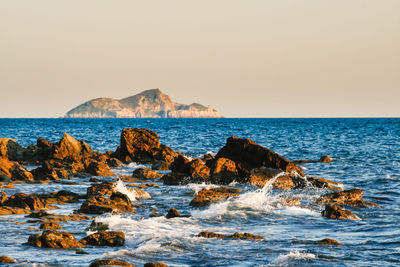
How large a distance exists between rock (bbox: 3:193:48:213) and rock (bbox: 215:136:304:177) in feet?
45.6

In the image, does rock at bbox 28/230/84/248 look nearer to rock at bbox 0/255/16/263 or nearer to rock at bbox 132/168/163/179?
rock at bbox 0/255/16/263

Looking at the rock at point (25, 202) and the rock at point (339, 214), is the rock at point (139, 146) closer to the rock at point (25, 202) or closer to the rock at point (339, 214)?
the rock at point (25, 202)

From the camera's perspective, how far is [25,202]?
775 inches

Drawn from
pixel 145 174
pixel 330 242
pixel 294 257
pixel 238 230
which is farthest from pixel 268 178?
pixel 294 257

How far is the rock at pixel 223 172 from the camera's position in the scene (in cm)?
2979

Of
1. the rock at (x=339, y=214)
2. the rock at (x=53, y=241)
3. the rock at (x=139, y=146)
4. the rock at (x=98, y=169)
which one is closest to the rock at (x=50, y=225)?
the rock at (x=53, y=241)

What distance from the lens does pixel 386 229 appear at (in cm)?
1680

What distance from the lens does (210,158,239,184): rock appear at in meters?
29.8

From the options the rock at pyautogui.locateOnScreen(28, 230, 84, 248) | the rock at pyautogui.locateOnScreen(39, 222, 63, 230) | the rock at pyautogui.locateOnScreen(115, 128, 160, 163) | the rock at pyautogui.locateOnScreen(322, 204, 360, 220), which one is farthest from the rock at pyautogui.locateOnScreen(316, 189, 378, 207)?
the rock at pyautogui.locateOnScreen(115, 128, 160, 163)

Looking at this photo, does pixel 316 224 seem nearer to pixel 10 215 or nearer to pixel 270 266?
pixel 270 266

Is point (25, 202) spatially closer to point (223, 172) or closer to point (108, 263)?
point (108, 263)

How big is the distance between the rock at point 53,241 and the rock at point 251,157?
58.1 feet

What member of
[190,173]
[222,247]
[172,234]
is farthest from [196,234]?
[190,173]

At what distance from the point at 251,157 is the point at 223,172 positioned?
2398 mm
